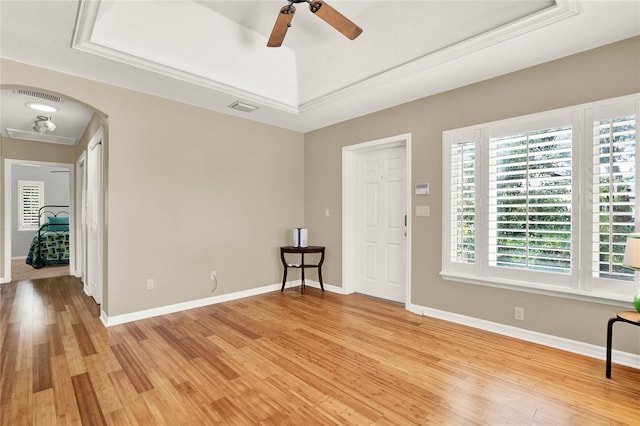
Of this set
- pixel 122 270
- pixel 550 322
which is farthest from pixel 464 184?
pixel 122 270

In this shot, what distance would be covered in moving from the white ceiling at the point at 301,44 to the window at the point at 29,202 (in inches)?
317

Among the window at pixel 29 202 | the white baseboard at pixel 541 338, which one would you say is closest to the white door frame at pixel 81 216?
the window at pixel 29 202

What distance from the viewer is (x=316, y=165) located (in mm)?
5102

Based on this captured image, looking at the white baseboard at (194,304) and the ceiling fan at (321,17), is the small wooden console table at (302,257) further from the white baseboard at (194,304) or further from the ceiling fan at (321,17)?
the ceiling fan at (321,17)

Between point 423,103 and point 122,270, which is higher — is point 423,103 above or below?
above

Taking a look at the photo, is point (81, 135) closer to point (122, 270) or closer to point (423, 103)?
point (122, 270)

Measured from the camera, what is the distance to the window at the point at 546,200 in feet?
8.03

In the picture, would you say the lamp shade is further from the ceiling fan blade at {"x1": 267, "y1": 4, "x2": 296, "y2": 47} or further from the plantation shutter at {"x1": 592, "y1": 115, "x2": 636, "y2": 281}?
the ceiling fan blade at {"x1": 267, "y1": 4, "x2": 296, "y2": 47}

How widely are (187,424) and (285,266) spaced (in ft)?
9.53

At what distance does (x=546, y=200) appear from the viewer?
9.14 ft

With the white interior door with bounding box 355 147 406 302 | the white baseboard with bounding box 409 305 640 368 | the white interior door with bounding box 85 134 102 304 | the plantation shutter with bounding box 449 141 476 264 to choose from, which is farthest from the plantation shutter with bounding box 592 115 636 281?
the white interior door with bounding box 85 134 102 304

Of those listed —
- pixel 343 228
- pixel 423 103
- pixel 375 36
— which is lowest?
pixel 343 228

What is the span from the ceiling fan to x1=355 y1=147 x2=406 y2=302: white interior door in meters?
2.02

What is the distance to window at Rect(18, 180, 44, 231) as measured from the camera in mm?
8508
